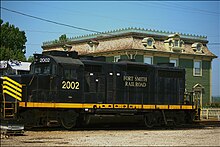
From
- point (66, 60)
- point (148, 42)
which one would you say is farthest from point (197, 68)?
point (66, 60)

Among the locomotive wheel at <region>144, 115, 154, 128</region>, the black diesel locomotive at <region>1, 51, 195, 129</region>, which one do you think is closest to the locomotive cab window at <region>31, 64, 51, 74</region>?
the black diesel locomotive at <region>1, 51, 195, 129</region>

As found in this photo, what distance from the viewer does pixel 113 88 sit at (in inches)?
819

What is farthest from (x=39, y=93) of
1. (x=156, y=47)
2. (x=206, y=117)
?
(x=156, y=47)

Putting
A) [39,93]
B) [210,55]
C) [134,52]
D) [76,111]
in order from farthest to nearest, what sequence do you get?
1. [210,55]
2. [134,52]
3. [76,111]
4. [39,93]

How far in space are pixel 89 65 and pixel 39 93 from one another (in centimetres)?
319

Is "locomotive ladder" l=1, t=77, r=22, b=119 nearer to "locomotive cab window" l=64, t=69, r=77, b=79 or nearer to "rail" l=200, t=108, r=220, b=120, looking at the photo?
"locomotive cab window" l=64, t=69, r=77, b=79

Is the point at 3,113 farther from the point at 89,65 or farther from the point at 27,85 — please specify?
the point at 89,65

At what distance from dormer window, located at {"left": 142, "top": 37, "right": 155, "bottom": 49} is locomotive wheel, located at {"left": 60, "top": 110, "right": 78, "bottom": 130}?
79.0ft

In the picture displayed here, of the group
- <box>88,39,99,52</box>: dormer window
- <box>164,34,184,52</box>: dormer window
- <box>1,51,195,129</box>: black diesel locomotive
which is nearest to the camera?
<box>1,51,195,129</box>: black diesel locomotive

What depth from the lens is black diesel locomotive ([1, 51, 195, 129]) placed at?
18.1 meters

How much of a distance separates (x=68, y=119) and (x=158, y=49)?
26025 mm

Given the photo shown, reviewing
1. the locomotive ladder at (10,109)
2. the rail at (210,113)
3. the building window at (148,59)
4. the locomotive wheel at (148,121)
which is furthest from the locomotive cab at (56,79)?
the building window at (148,59)

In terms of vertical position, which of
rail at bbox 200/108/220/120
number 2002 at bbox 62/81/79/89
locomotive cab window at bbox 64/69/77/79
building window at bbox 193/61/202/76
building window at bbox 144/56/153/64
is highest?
building window at bbox 144/56/153/64

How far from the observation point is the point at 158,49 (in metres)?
43.6
